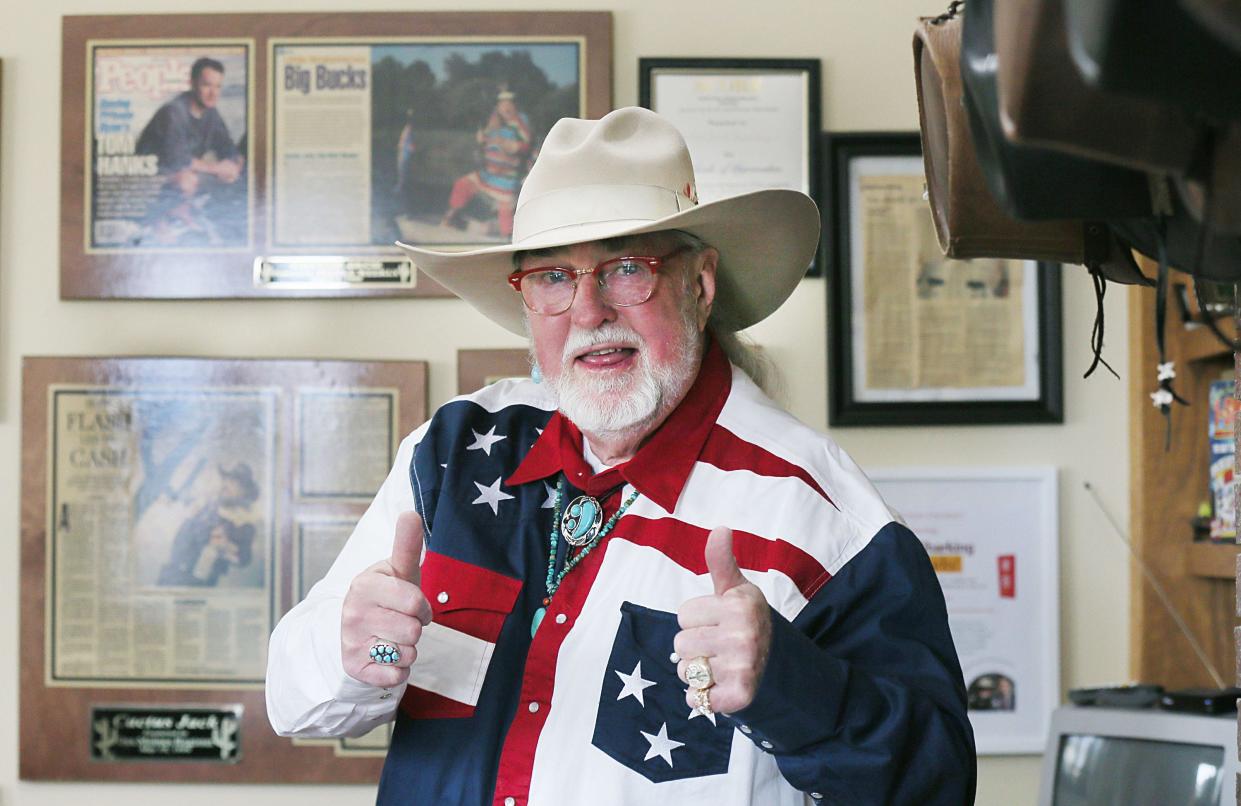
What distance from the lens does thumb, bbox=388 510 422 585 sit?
1289mm

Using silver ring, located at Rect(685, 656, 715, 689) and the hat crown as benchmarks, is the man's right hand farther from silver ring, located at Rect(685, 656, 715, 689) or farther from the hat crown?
the hat crown

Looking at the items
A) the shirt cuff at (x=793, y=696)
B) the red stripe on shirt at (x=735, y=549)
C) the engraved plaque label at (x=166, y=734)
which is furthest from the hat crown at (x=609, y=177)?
the engraved plaque label at (x=166, y=734)

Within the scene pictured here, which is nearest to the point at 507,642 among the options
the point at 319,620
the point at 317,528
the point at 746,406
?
the point at 319,620

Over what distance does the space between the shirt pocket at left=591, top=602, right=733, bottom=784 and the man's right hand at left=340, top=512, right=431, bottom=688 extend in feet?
0.76

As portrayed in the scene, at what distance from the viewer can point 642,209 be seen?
1.52 m

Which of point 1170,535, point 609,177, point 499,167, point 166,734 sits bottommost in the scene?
point 166,734

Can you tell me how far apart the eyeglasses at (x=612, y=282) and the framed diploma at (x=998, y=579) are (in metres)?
0.91

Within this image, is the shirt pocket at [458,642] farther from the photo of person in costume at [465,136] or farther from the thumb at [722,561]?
the photo of person in costume at [465,136]

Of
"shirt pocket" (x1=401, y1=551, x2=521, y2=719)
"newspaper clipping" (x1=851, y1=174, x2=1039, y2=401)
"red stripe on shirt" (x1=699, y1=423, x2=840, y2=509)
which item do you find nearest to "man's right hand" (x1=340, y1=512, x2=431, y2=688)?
"shirt pocket" (x1=401, y1=551, x2=521, y2=719)

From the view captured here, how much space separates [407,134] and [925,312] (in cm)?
101

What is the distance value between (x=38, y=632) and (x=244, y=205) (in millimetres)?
870

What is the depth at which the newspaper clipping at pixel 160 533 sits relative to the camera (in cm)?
226

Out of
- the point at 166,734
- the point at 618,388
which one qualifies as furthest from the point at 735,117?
the point at 166,734

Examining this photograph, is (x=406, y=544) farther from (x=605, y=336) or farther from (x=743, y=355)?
(x=743, y=355)
